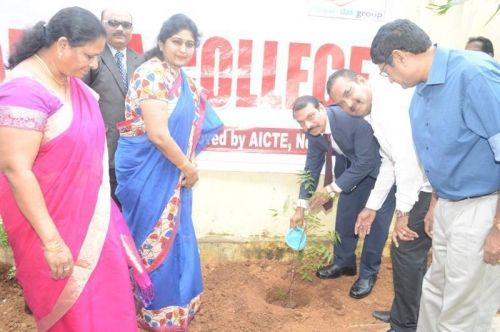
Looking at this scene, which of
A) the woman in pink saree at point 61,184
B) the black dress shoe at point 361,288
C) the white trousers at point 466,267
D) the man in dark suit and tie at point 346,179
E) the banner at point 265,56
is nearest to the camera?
the woman in pink saree at point 61,184

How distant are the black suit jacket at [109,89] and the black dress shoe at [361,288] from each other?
6.13ft

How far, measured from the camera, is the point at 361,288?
10.5 feet

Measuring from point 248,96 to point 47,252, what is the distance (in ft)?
6.15

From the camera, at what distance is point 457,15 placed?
3305 millimetres

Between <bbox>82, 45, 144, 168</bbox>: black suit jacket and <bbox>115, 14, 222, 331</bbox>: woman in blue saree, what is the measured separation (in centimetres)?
32

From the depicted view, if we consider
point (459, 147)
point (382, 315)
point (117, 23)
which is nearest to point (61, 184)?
point (117, 23)

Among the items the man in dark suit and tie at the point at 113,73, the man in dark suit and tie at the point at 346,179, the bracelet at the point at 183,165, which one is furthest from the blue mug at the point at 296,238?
the man in dark suit and tie at the point at 113,73

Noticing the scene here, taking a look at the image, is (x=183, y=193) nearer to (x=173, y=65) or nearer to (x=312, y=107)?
(x=173, y=65)

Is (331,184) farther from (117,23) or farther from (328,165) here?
(117,23)

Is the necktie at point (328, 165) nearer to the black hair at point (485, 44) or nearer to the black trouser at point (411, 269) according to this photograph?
the black trouser at point (411, 269)

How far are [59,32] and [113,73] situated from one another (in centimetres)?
108

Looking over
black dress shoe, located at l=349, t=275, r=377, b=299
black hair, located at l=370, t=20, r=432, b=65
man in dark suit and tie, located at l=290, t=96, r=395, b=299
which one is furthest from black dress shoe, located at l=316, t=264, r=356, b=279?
black hair, located at l=370, t=20, r=432, b=65

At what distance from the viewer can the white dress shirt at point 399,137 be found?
232cm

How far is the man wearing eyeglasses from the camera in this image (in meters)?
1.77
